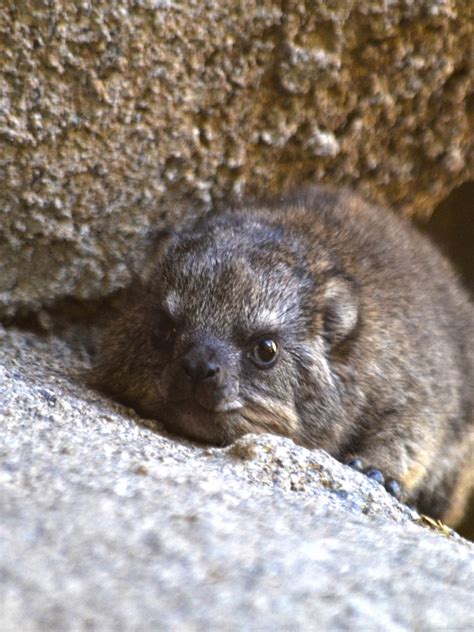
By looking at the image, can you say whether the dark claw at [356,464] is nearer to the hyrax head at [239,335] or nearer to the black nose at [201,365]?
the hyrax head at [239,335]

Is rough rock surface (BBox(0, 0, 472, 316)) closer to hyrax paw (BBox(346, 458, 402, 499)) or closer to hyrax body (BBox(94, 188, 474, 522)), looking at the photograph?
hyrax body (BBox(94, 188, 474, 522))

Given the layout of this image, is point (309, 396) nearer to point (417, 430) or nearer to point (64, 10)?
point (417, 430)

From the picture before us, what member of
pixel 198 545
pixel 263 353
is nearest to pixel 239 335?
pixel 263 353

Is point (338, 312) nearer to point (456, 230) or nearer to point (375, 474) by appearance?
point (375, 474)

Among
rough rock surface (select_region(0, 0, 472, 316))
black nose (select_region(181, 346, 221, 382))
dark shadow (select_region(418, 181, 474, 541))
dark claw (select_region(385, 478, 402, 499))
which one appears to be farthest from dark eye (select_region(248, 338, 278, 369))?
dark shadow (select_region(418, 181, 474, 541))

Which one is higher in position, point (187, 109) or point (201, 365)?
point (187, 109)

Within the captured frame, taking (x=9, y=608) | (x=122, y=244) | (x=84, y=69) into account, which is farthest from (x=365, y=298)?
(x=9, y=608)

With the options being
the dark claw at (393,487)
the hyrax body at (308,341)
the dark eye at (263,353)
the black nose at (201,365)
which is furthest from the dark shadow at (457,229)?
the black nose at (201,365)

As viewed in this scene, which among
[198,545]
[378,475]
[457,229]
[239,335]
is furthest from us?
[457,229]
